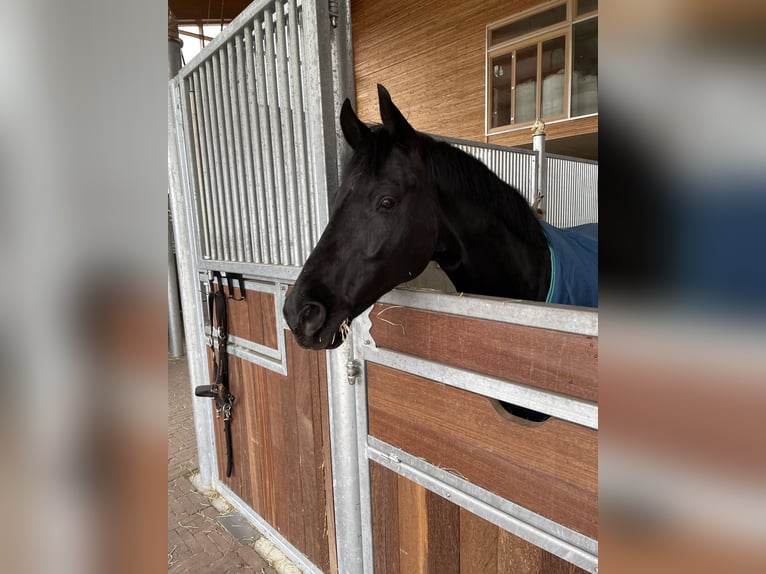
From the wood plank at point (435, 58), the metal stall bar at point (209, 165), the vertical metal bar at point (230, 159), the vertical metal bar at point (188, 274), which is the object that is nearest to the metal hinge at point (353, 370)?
the vertical metal bar at point (230, 159)

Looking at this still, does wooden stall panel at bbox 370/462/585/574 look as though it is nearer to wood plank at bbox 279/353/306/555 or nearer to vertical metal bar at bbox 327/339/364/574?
vertical metal bar at bbox 327/339/364/574

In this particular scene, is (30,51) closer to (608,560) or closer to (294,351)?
(608,560)

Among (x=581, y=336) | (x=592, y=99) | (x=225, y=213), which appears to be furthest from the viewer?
(x=592, y=99)

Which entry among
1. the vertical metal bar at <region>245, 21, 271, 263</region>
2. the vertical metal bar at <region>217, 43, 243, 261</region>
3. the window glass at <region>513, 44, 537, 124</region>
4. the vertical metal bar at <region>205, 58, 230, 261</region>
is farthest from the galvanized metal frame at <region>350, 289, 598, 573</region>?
the window glass at <region>513, 44, 537, 124</region>

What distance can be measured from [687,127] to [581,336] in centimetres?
75

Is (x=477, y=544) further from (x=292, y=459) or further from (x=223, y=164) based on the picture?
(x=223, y=164)

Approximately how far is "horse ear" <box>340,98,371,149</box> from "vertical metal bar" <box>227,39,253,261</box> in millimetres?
782

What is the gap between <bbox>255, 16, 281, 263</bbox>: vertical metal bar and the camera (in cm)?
176

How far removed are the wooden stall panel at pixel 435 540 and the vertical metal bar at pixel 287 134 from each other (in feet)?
2.79

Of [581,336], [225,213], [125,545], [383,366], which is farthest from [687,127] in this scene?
[225,213]

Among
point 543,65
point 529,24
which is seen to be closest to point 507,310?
point 543,65

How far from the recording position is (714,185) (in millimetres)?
178

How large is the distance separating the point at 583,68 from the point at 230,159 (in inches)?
251

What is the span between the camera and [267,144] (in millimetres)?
1804
